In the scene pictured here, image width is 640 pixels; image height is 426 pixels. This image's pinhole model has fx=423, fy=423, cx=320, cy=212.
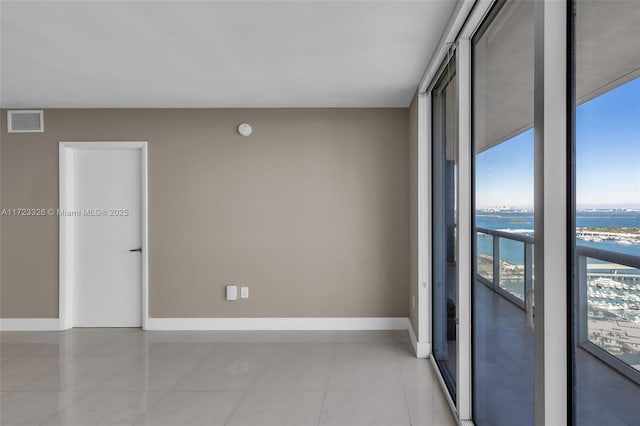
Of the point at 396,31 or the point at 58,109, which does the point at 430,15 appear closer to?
the point at 396,31

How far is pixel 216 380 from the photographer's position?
341cm

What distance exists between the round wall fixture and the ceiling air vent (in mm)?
2314

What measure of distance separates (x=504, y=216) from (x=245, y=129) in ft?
11.3

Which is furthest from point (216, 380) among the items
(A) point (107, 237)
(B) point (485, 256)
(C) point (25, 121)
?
(C) point (25, 121)

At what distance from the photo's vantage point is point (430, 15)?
2504 mm

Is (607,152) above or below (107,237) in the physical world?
above

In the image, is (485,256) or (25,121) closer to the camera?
(485,256)

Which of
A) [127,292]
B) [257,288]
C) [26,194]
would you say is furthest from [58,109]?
[257,288]

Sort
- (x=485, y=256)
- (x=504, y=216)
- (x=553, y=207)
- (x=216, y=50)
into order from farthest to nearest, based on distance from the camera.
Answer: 1. (x=216, y=50)
2. (x=485, y=256)
3. (x=504, y=216)
4. (x=553, y=207)

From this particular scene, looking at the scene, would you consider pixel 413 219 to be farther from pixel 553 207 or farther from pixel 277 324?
pixel 553 207

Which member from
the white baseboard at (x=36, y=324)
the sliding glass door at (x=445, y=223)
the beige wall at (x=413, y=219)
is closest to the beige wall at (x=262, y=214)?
the white baseboard at (x=36, y=324)

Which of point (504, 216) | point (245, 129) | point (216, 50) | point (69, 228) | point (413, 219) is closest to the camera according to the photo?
point (504, 216)

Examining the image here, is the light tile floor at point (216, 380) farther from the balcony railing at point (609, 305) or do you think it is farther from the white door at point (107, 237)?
the balcony railing at point (609, 305)

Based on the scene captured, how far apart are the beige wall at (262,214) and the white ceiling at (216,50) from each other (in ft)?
1.19
